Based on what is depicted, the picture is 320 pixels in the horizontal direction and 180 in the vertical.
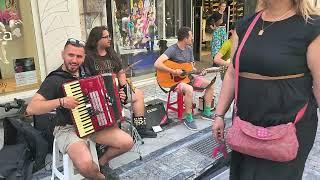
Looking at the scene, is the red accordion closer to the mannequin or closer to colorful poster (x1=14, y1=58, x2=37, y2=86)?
colorful poster (x1=14, y1=58, x2=37, y2=86)

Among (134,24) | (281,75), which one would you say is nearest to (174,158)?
(281,75)

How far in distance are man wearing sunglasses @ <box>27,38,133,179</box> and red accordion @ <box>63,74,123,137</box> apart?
0.23ft

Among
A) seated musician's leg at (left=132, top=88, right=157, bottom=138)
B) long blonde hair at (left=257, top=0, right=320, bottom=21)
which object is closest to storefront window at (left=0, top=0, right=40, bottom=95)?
seated musician's leg at (left=132, top=88, right=157, bottom=138)

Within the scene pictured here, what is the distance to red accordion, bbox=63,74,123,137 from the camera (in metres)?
2.62

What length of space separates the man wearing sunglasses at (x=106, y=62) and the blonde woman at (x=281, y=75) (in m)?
2.14

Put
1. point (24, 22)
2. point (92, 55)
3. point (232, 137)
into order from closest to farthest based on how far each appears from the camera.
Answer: point (232, 137)
point (92, 55)
point (24, 22)

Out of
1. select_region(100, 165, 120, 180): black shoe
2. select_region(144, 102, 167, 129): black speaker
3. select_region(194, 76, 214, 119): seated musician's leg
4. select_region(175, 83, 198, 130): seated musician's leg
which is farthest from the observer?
select_region(194, 76, 214, 119): seated musician's leg

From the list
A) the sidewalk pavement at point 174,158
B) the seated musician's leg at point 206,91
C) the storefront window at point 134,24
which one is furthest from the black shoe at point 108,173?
the storefront window at point 134,24

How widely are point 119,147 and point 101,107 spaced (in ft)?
1.49

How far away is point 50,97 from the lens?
2691 mm

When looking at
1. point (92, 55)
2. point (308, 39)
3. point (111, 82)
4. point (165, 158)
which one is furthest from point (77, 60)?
point (308, 39)

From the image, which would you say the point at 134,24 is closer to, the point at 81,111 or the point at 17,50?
the point at 17,50

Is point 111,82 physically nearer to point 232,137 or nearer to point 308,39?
point 232,137

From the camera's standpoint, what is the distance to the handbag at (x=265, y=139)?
5.04 ft
